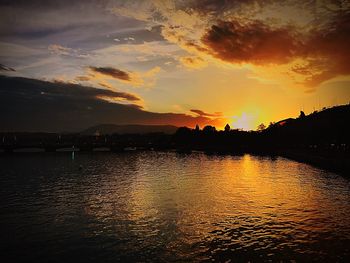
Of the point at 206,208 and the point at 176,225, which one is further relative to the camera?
the point at 206,208

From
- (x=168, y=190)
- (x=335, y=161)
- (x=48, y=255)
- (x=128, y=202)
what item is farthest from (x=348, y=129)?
(x=48, y=255)

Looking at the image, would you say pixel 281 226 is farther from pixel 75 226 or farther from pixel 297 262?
pixel 75 226

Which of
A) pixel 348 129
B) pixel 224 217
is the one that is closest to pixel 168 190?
pixel 224 217

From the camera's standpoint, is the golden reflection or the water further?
the golden reflection

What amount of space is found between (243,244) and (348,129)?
10295 centimetres

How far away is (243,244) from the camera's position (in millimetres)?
23266

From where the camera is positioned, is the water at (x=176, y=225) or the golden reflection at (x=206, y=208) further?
the golden reflection at (x=206, y=208)

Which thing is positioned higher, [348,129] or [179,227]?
[348,129]

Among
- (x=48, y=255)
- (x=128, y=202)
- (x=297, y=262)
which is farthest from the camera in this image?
(x=128, y=202)

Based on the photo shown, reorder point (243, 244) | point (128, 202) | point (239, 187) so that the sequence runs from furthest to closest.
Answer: point (239, 187), point (128, 202), point (243, 244)

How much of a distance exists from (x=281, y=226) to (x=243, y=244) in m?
6.74

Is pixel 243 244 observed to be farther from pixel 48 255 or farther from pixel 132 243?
pixel 48 255

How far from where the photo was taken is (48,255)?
21609 mm

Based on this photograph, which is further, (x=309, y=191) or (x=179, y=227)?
(x=309, y=191)
